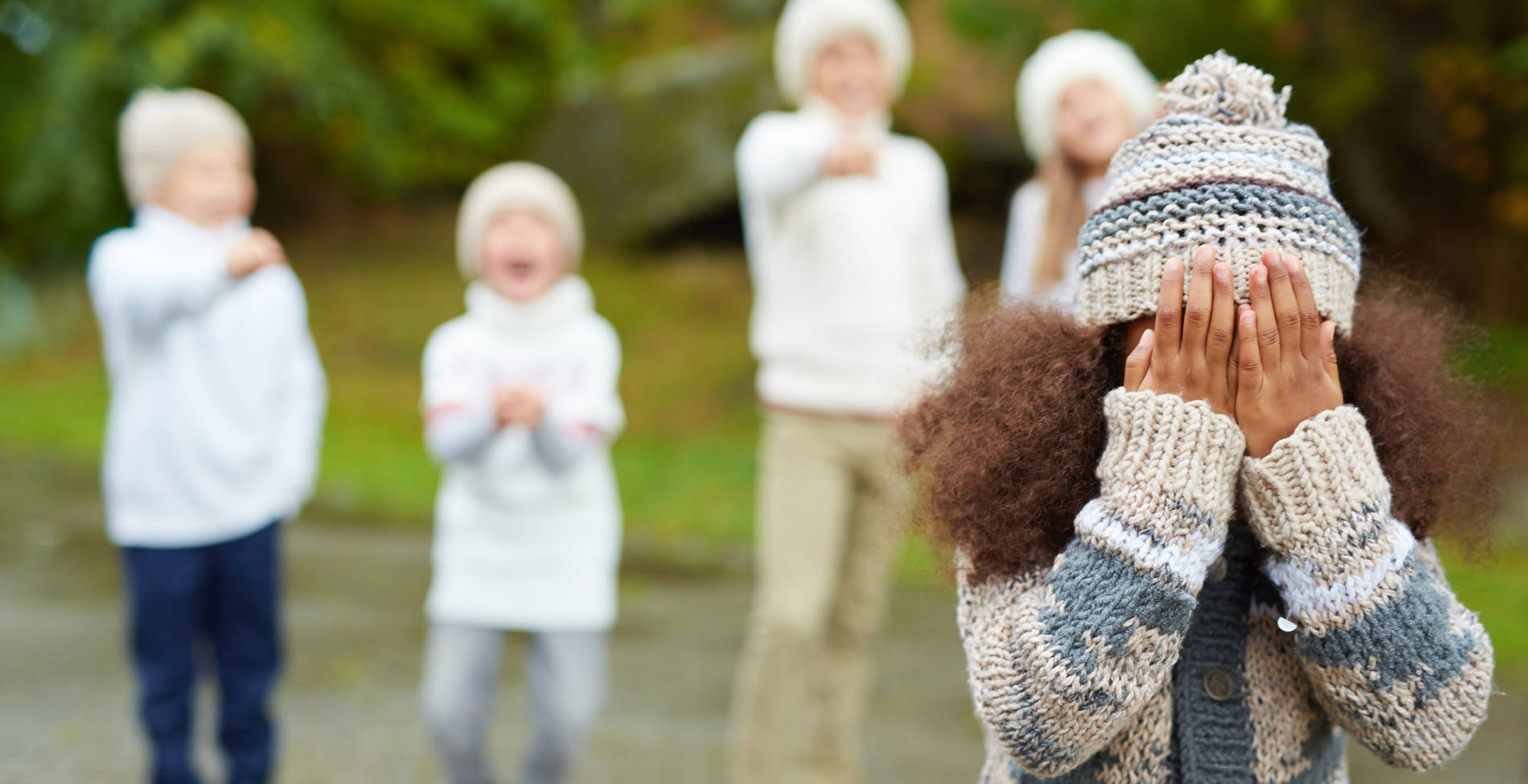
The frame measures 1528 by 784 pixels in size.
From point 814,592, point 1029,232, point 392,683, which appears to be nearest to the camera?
point 814,592

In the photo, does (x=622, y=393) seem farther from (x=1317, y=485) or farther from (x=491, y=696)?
(x=1317, y=485)

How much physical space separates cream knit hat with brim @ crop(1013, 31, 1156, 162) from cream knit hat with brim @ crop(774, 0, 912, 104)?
40cm

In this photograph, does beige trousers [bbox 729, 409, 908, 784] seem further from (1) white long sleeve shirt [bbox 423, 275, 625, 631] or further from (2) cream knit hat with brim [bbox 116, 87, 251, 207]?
(2) cream knit hat with brim [bbox 116, 87, 251, 207]

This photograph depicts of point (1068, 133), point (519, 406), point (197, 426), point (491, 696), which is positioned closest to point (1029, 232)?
point (1068, 133)

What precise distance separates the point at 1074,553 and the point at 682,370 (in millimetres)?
9329

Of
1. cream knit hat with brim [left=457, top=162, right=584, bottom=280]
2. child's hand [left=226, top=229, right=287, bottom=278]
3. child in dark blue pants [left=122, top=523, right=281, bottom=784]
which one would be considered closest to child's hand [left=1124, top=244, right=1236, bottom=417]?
cream knit hat with brim [left=457, top=162, right=584, bottom=280]

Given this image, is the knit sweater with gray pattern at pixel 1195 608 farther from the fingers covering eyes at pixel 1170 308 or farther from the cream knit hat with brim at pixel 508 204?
the cream knit hat with brim at pixel 508 204

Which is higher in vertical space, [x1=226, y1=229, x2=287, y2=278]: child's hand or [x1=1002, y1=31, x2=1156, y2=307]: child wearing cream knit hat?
[x1=1002, y1=31, x2=1156, y2=307]: child wearing cream knit hat

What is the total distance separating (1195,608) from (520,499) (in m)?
1.97

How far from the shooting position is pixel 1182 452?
5.74 feet

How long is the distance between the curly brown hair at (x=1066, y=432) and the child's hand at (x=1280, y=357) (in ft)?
0.62

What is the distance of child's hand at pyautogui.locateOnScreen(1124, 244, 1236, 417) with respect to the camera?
5.67 ft

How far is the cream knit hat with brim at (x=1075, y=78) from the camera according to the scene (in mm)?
3762

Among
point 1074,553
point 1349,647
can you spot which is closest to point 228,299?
point 1074,553
